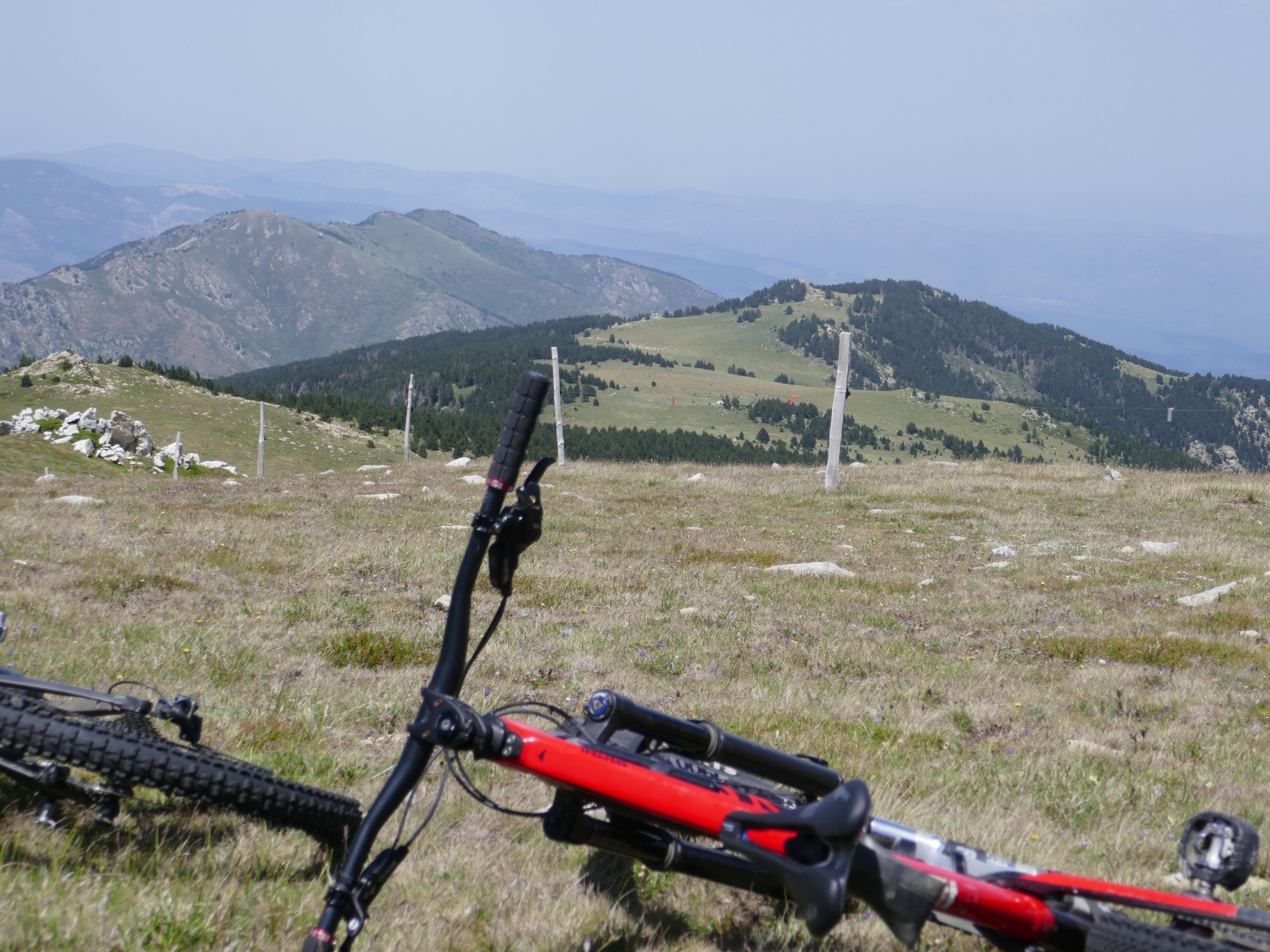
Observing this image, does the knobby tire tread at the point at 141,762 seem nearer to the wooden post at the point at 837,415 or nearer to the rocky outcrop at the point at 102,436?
the wooden post at the point at 837,415

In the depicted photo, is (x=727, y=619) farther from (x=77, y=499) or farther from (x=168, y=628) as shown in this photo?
(x=77, y=499)

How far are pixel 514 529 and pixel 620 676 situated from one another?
529 cm

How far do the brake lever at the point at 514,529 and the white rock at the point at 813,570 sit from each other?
38.2ft

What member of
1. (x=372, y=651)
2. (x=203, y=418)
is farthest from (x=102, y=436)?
(x=372, y=651)

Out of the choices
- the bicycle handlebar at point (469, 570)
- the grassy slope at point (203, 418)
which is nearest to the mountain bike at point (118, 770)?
the bicycle handlebar at point (469, 570)

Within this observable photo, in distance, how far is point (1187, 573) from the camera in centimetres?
1530

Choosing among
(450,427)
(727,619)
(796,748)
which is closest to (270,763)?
(796,748)

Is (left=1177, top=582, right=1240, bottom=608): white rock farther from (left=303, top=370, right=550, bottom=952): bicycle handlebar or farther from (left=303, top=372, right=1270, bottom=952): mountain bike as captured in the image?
(left=303, top=370, right=550, bottom=952): bicycle handlebar

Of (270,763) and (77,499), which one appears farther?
(77,499)

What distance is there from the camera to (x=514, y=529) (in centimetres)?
290

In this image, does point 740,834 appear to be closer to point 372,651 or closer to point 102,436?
point 372,651

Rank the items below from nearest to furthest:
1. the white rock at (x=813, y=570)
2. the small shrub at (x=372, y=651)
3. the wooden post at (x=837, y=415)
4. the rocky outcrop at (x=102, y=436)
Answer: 1. the small shrub at (x=372, y=651)
2. the white rock at (x=813, y=570)
3. the wooden post at (x=837, y=415)
4. the rocky outcrop at (x=102, y=436)

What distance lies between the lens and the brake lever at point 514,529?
2838 millimetres

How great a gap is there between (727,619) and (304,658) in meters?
5.08
